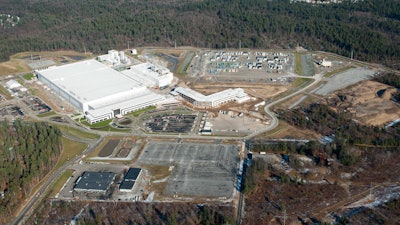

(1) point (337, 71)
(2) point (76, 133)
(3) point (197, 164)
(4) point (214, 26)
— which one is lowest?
(3) point (197, 164)

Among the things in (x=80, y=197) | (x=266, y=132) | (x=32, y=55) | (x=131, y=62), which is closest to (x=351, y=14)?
(x=131, y=62)

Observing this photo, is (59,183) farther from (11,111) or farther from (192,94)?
(192,94)

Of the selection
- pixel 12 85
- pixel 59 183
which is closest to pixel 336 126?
pixel 59 183

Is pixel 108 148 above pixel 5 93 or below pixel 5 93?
below

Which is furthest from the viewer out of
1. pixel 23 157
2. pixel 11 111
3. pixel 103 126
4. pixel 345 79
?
pixel 345 79

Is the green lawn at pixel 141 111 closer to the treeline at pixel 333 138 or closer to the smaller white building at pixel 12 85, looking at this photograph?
the treeline at pixel 333 138

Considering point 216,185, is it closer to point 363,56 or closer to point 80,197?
point 80,197
